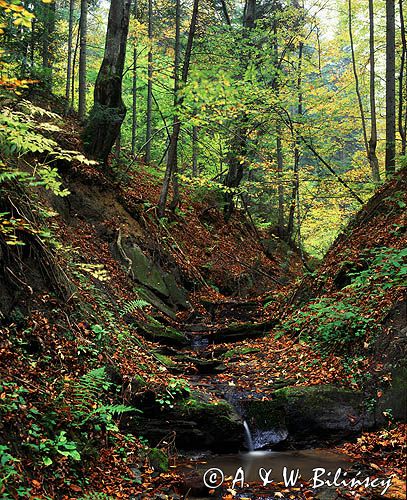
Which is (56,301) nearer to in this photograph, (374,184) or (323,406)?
(323,406)

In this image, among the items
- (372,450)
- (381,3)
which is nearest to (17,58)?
(372,450)

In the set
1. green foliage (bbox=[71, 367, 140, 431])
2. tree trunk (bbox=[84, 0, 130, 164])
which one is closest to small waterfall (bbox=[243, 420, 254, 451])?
green foliage (bbox=[71, 367, 140, 431])

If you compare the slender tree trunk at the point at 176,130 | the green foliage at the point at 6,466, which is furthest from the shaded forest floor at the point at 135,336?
the slender tree trunk at the point at 176,130

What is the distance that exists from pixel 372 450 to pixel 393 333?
5.89ft

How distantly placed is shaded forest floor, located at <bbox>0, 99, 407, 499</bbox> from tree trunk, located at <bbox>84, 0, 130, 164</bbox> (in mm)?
653

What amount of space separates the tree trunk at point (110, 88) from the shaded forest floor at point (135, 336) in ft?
2.14

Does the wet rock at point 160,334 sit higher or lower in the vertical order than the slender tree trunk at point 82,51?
lower

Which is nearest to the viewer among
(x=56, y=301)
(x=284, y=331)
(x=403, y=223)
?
(x=56, y=301)

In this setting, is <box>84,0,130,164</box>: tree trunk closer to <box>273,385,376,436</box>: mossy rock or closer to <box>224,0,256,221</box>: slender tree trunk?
<box>224,0,256,221</box>: slender tree trunk

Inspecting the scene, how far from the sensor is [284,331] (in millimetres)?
9562

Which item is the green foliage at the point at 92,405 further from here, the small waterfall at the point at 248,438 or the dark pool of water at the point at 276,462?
the small waterfall at the point at 248,438

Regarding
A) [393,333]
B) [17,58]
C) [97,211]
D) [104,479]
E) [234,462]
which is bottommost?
[234,462]

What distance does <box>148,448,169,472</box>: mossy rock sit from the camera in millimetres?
5137

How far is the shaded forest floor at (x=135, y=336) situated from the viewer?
437 centimetres
